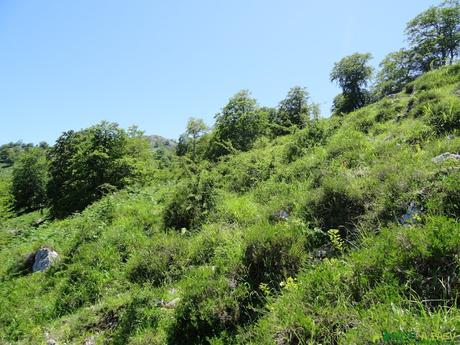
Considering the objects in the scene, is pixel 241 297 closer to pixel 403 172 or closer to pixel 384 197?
pixel 384 197

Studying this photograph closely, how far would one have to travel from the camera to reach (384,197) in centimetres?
539

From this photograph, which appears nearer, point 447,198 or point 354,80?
point 447,198

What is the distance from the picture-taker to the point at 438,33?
49.6 metres

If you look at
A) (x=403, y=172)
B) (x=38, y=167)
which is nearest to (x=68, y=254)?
(x=403, y=172)

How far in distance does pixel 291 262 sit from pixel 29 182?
7143 centimetres

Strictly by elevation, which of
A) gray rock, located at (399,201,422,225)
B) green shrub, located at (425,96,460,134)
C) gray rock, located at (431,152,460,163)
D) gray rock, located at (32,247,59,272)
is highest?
green shrub, located at (425,96,460,134)

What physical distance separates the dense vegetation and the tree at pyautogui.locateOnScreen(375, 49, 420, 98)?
41.7 m

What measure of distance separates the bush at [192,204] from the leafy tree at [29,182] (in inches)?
2503

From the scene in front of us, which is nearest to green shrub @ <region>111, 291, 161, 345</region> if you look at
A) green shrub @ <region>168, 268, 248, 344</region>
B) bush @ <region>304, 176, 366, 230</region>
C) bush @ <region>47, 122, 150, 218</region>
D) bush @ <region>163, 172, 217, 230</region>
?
green shrub @ <region>168, 268, 248, 344</region>

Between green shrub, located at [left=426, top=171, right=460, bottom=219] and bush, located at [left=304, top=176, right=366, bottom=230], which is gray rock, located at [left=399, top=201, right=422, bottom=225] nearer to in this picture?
green shrub, located at [left=426, top=171, right=460, bottom=219]

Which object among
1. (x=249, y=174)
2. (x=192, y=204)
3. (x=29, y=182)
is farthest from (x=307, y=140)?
(x=29, y=182)

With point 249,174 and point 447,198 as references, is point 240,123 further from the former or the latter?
point 447,198

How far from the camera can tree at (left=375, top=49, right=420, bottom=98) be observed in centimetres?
5019

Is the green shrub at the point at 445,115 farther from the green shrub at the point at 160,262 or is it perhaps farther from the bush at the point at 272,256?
the green shrub at the point at 160,262
